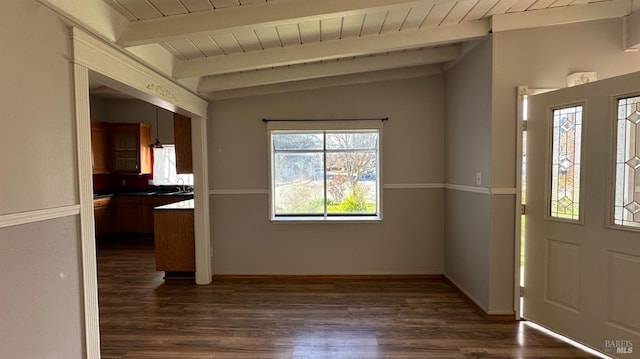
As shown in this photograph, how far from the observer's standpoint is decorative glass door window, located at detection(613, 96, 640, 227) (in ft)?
7.13

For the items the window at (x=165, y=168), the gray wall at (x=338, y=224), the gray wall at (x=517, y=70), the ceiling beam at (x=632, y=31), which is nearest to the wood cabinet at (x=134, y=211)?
the window at (x=165, y=168)

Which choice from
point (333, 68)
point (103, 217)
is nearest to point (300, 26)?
point (333, 68)

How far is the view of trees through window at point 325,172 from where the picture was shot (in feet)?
13.4

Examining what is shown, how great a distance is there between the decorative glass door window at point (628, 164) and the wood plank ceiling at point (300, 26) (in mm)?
1070

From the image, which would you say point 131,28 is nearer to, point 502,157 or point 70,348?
point 70,348

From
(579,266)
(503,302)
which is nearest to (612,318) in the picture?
(579,266)

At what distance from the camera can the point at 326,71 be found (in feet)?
11.5

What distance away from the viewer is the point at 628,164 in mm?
2219

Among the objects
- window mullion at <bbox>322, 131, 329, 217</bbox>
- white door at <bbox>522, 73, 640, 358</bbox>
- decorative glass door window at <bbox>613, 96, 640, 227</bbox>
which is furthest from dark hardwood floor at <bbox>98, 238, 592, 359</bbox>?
decorative glass door window at <bbox>613, 96, 640, 227</bbox>

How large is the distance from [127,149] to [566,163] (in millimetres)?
6986

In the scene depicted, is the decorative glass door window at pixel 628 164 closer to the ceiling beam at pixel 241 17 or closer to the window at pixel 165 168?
the ceiling beam at pixel 241 17

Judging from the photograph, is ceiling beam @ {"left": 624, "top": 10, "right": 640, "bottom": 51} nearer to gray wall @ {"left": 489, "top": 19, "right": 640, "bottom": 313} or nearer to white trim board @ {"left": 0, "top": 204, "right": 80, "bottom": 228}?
gray wall @ {"left": 489, "top": 19, "right": 640, "bottom": 313}

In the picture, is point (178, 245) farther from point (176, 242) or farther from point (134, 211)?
point (134, 211)

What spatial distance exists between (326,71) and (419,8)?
127cm
